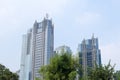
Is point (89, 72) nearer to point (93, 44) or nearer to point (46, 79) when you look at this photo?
point (46, 79)

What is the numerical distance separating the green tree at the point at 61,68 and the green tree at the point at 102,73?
11.3 ft

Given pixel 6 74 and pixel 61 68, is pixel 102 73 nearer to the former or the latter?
pixel 61 68

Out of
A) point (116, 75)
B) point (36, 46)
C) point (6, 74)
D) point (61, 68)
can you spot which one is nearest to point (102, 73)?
point (116, 75)

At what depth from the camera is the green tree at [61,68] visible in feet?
41.2

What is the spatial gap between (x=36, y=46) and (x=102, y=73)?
94818mm

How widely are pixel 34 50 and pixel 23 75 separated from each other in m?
13.8

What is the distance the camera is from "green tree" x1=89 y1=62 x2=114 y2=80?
15.8 metres

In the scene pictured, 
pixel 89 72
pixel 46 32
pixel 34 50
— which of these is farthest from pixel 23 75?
pixel 89 72

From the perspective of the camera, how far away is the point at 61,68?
41.6 ft

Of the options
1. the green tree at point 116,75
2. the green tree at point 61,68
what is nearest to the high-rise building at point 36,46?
the green tree at point 116,75

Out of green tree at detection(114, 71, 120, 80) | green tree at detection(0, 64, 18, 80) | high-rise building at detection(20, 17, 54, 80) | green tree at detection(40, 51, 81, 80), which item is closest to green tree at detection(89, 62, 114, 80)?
green tree at detection(114, 71, 120, 80)

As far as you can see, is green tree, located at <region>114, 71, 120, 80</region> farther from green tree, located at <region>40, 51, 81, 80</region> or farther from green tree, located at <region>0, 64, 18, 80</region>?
green tree, located at <region>0, 64, 18, 80</region>

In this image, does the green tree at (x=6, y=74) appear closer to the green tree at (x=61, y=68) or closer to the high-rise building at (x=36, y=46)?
the green tree at (x=61, y=68)

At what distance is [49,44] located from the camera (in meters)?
109
